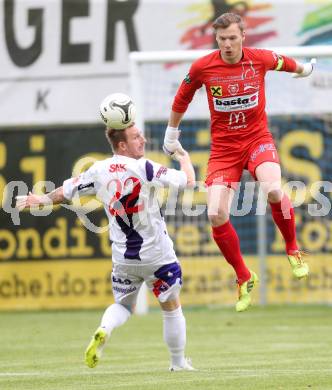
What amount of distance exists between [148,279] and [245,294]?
1.33 metres

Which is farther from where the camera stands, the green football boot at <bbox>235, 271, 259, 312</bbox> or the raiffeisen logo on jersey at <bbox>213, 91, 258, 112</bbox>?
the raiffeisen logo on jersey at <bbox>213, 91, 258, 112</bbox>

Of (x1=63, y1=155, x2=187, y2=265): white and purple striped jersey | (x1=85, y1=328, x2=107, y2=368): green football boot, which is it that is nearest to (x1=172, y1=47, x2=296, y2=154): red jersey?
(x1=63, y1=155, x2=187, y2=265): white and purple striped jersey

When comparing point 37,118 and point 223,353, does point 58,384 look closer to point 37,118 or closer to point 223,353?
point 223,353

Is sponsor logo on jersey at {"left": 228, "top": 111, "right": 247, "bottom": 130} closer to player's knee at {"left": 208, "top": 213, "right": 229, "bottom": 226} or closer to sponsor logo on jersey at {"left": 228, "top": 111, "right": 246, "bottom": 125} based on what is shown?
sponsor logo on jersey at {"left": 228, "top": 111, "right": 246, "bottom": 125}

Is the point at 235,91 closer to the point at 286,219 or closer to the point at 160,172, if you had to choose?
the point at 286,219

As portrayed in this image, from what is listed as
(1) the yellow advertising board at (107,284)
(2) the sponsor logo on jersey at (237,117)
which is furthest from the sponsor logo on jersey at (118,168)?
(1) the yellow advertising board at (107,284)

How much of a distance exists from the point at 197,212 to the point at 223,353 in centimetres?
602

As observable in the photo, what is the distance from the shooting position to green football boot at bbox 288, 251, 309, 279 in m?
10.4

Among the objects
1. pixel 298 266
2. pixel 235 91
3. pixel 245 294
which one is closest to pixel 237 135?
pixel 235 91

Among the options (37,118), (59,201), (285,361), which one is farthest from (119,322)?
(37,118)

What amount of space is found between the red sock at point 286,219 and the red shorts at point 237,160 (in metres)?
0.36

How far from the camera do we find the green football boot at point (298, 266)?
1039 cm

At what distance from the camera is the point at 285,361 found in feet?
35.3

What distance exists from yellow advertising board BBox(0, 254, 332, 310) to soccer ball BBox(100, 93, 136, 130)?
881 centimetres
